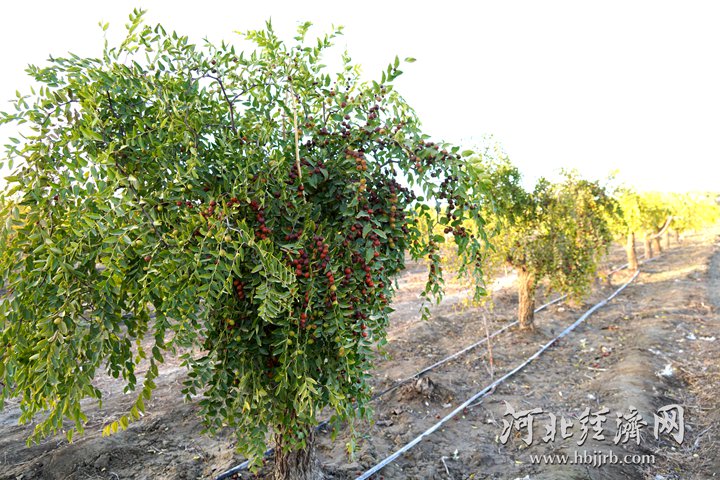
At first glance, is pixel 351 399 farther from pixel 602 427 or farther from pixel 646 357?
pixel 646 357

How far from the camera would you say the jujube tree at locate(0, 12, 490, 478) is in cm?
286

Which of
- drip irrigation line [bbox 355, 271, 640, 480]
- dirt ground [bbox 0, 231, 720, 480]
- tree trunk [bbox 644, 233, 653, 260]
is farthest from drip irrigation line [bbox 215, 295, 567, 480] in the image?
tree trunk [bbox 644, 233, 653, 260]

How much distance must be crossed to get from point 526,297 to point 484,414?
16.0 feet

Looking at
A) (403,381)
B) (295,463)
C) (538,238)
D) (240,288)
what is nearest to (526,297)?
(538,238)

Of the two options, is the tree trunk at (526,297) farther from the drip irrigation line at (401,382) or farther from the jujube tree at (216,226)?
the jujube tree at (216,226)

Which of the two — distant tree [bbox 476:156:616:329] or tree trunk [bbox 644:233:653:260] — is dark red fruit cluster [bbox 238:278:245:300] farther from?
tree trunk [bbox 644:233:653:260]

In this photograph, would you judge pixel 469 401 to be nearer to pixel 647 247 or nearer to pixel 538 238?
pixel 538 238

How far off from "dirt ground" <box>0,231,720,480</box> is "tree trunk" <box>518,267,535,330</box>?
1.24ft

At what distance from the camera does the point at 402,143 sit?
3.32 meters

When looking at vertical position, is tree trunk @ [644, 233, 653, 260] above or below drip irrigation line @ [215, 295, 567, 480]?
above

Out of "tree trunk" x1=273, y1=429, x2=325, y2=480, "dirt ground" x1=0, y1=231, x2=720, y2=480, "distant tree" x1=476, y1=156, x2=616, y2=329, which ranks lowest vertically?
"dirt ground" x1=0, y1=231, x2=720, y2=480

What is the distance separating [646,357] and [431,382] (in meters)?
4.96

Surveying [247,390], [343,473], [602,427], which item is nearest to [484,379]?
[602,427]

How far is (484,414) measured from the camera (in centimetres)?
723
